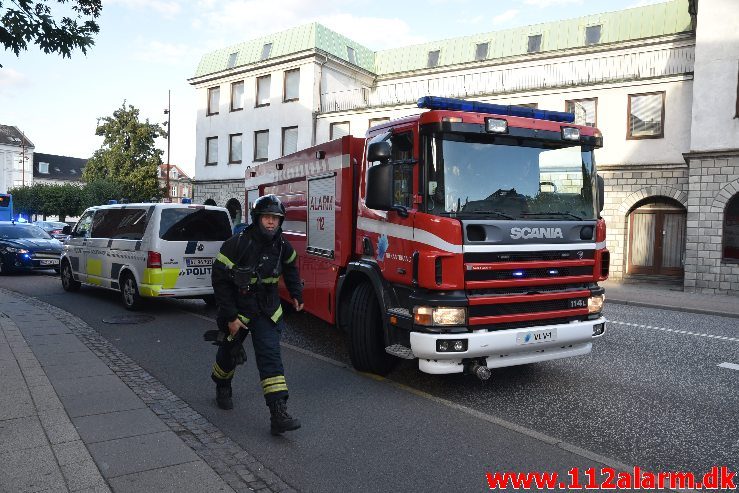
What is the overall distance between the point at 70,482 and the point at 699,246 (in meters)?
18.3

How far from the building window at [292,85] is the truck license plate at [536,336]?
27225 millimetres

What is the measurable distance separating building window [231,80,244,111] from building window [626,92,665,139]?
21.2m

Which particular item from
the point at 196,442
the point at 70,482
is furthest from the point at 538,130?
the point at 70,482

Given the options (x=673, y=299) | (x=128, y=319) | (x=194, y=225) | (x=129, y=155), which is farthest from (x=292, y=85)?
(x=129, y=155)

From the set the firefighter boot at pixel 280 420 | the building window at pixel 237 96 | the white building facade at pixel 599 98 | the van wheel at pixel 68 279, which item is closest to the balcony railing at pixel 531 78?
the white building facade at pixel 599 98

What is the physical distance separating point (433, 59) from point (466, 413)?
30336 mm

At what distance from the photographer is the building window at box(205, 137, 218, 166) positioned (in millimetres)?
35281

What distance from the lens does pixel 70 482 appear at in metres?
3.52

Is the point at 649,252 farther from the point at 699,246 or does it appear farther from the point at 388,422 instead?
the point at 388,422

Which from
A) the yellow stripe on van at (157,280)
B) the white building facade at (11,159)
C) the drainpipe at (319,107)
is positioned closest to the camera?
the yellow stripe on van at (157,280)

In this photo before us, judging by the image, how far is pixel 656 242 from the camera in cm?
2089

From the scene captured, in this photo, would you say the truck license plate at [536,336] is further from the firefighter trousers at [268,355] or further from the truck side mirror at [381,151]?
the firefighter trousers at [268,355]

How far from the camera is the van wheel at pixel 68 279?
12944 mm

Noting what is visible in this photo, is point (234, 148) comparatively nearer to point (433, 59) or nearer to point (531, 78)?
point (433, 59)
